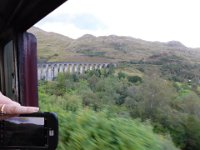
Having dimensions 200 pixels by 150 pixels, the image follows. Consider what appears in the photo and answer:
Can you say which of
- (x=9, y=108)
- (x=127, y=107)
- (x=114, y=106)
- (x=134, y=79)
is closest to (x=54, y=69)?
(x=114, y=106)

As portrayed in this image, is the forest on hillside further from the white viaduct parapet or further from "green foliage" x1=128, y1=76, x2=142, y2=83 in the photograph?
the white viaduct parapet

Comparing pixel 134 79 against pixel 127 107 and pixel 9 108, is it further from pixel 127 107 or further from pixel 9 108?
pixel 9 108

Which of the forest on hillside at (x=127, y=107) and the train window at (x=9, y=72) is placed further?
the train window at (x=9, y=72)

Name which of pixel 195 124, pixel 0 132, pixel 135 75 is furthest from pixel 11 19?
pixel 135 75

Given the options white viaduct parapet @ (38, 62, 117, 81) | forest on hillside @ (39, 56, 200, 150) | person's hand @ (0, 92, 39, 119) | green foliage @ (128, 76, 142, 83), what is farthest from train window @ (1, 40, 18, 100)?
green foliage @ (128, 76, 142, 83)

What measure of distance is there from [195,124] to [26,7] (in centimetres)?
676

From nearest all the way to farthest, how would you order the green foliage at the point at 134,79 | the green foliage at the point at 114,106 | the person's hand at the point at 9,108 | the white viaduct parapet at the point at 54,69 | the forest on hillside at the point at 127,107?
the person's hand at the point at 9,108, the forest on hillside at the point at 127,107, the green foliage at the point at 114,106, the white viaduct parapet at the point at 54,69, the green foliage at the point at 134,79

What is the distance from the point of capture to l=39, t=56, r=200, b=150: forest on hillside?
3.35 m

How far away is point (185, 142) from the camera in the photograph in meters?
7.28

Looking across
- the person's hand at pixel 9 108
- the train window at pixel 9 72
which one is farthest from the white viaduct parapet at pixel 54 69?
the person's hand at pixel 9 108

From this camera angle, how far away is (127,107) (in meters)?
8.02

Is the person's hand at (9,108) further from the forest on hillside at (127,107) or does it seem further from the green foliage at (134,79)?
the green foliage at (134,79)

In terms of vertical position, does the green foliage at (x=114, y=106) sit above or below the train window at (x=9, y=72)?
below

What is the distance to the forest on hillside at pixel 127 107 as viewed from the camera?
335cm
